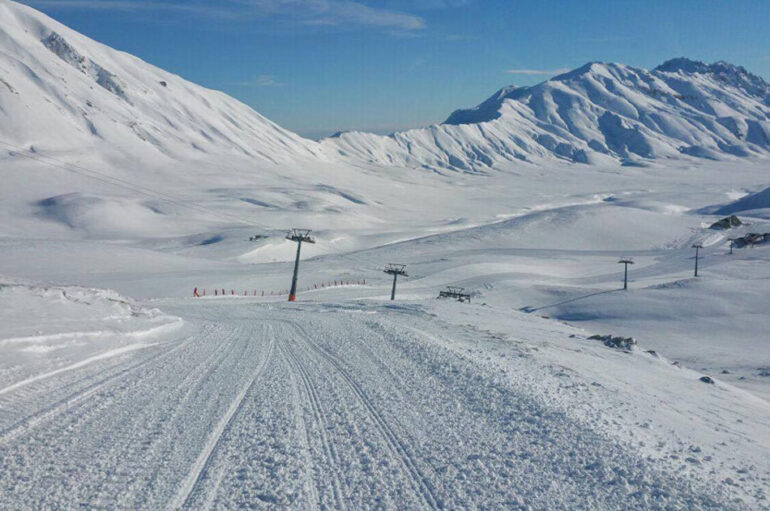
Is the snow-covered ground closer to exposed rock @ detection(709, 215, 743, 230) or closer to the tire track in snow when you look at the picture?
the tire track in snow

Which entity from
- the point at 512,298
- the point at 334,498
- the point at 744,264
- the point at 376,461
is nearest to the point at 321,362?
the point at 376,461

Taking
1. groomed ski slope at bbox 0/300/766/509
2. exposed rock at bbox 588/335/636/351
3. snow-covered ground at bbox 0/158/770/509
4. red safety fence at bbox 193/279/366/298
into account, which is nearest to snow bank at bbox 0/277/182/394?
snow-covered ground at bbox 0/158/770/509

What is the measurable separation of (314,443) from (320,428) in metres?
0.60

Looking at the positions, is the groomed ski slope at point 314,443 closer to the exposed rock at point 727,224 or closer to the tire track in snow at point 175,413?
the tire track in snow at point 175,413

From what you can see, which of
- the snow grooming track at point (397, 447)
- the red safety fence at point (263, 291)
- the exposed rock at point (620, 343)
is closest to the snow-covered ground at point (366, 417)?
the snow grooming track at point (397, 447)

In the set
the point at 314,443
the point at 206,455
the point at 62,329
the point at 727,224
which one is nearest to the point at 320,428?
the point at 314,443

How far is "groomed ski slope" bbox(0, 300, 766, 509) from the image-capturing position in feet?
20.1

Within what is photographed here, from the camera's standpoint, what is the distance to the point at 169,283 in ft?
149

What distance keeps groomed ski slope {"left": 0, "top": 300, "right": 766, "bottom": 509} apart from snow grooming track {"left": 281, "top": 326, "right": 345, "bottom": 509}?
0.9 inches

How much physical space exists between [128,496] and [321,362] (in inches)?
275

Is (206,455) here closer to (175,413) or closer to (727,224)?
(175,413)

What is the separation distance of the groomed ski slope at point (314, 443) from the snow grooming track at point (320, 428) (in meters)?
0.02

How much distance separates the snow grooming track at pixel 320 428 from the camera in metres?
6.20

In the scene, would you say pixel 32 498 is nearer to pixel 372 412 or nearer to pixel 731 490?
pixel 372 412
